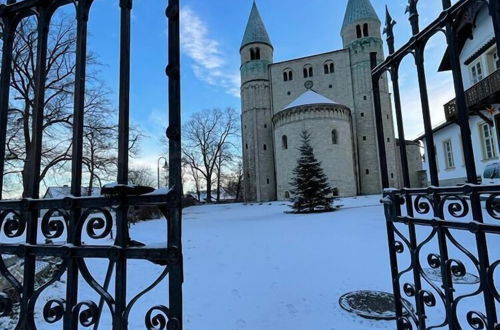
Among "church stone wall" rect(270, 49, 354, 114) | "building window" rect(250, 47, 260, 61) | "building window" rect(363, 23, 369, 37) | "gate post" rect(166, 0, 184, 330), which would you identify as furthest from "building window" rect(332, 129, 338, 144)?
"gate post" rect(166, 0, 184, 330)

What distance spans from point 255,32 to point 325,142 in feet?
59.7

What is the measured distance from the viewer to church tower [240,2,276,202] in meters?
34.5

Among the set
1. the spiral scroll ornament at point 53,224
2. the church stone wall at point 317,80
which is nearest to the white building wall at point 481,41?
the spiral scroll ornament at point 53,224

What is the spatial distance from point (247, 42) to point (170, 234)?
1522 inches

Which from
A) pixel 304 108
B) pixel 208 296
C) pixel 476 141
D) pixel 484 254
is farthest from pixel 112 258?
pixel 304 108

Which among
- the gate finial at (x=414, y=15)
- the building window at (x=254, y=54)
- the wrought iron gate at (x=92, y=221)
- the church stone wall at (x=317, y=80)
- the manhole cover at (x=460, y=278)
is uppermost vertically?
the building window at (x=254, y=54)

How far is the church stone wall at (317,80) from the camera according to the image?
34.0m

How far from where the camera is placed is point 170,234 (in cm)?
130

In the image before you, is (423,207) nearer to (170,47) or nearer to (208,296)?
(170,47)

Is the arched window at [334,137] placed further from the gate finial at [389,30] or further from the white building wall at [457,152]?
the gate finial at [389,30]

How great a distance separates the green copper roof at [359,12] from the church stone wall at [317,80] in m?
3.64

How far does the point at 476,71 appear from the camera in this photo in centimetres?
1259

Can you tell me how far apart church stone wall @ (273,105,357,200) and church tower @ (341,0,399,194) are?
10.8 ft

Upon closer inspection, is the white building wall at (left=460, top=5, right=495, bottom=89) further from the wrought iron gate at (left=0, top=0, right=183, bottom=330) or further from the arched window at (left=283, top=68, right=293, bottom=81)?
the arched window at (left=283, top=68, right=293, bottom=81)
